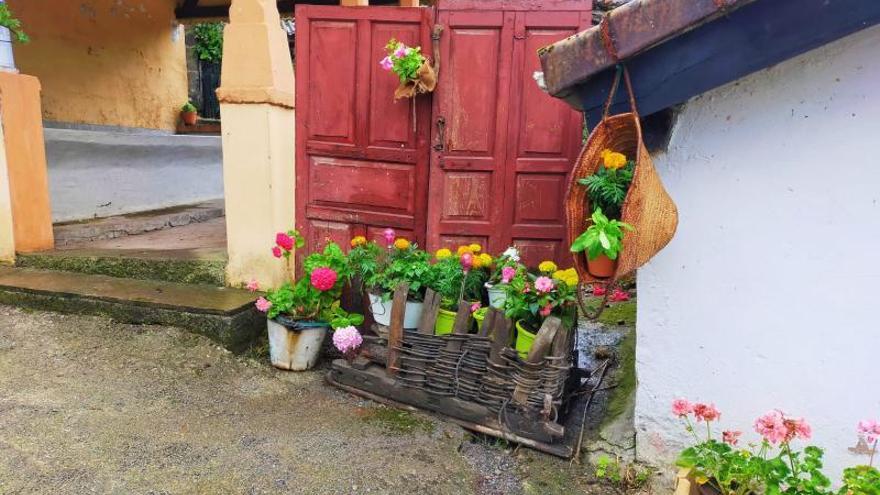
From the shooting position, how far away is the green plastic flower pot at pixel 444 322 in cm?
308

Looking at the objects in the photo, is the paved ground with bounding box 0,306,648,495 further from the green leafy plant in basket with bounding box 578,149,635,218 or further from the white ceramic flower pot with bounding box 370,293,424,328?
the green leafy plant in basket with bounding box 578,149,635,218

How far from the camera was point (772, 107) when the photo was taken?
2.10 meters

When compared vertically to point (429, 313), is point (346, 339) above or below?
below

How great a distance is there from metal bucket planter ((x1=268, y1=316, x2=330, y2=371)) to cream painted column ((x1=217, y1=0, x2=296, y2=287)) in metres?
0.67

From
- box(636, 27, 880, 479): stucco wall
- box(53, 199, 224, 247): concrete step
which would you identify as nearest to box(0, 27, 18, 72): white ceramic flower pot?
box(53, 199, 224, 247): concrete step

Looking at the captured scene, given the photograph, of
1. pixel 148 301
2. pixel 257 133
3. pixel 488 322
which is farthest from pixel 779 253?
pixel 148 301

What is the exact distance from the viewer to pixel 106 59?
6527 mm

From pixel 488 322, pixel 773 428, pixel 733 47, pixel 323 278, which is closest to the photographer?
pixel 773 428

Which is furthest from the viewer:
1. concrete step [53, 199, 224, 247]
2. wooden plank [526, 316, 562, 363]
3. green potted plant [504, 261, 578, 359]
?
concrete step [53, 199, 224, 247]

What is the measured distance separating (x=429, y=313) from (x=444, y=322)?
10 cm

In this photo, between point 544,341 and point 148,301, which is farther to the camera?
point 148,301

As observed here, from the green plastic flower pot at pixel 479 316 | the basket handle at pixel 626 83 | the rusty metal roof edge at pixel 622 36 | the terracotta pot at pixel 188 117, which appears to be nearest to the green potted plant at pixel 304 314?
the green plastic flower pot at pixel 479 316

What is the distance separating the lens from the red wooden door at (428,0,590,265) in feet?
11.9

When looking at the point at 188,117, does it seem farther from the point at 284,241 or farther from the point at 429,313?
the point at 429,313
